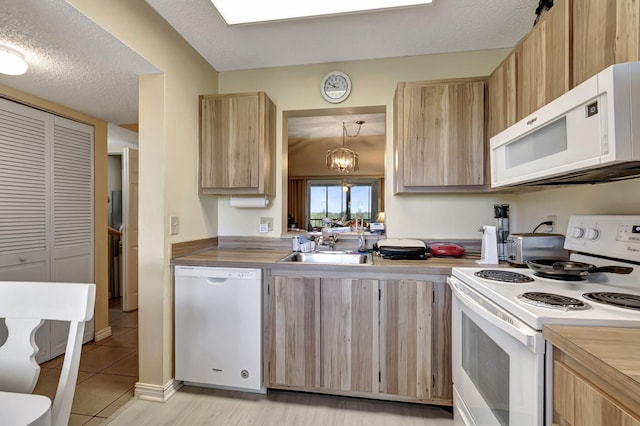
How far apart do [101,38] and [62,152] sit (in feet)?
4.50

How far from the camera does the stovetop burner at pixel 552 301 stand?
2.93 ft

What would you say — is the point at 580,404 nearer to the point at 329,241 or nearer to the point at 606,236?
the point at 606,236

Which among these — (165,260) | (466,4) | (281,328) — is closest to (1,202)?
(165,260)

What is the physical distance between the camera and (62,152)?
7.88 ft

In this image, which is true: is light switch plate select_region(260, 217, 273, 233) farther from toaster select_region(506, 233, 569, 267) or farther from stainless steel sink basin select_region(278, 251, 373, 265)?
toaster select_region(506, 233, 569, 267)

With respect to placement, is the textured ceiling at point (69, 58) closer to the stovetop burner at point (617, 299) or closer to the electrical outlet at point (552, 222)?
the stovetop burner at point (617, 299)

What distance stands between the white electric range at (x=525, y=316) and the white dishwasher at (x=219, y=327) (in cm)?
115

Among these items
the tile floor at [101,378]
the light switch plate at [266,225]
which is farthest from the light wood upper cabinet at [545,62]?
the tile floor at [101,378]

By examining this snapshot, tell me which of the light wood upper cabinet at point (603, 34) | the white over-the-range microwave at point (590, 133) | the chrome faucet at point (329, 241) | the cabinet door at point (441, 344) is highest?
the light wood upper cabinet at point (603, 34)

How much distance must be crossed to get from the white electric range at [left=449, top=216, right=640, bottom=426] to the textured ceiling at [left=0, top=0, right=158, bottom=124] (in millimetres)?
2106

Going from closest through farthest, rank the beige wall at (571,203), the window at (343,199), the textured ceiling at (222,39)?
the beige wall at (571,203) → the textured ceiling at (222,39) → the window at (343,199)

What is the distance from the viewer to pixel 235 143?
2211 millimetres

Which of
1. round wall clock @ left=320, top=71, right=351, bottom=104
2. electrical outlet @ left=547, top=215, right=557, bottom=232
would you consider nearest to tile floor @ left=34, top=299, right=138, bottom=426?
round wall clock @ left=320, top=71, right=351, bottom=104

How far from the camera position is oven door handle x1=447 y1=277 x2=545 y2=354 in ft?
2.65
